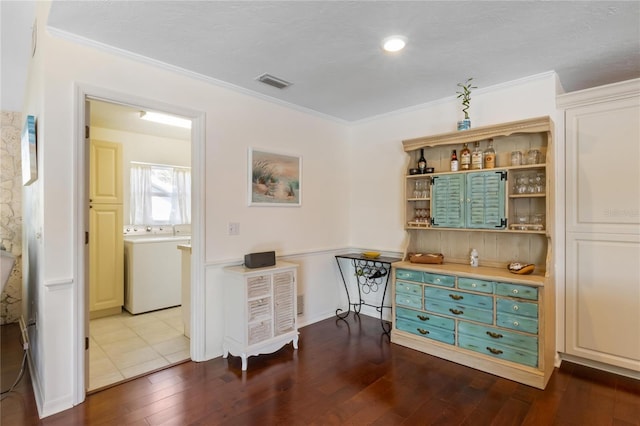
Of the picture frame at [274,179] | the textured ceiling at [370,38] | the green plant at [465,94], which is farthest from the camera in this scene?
the picture frame at [274,179]

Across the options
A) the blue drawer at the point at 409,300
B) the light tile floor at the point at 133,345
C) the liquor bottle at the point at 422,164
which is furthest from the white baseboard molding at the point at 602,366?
the light tile floor at the point at 133,345

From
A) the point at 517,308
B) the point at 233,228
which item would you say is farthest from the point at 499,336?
the point at 233,228

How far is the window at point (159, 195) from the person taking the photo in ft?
15.5

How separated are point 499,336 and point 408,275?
0.88 m

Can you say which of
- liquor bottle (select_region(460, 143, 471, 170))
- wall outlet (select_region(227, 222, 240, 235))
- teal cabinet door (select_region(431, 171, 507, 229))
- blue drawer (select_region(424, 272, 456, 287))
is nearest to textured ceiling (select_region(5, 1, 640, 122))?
→ liquor bottle (select_region(460, 143, 471, 170))

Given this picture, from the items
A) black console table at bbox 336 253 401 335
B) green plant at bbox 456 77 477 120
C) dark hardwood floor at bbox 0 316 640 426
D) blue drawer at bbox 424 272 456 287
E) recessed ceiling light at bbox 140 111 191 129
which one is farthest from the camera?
recessed ceiling light at bbox 140 111 191 129

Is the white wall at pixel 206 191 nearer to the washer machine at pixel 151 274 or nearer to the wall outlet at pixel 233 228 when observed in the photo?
the wall outlet at pixel 233 228

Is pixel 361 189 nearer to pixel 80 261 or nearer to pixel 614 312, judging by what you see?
pixel 614 312

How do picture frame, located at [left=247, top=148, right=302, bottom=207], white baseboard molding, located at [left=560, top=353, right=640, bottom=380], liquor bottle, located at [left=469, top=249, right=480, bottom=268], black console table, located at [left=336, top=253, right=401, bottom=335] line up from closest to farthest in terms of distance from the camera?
white baseboard molding, located at [left=560, top=353, right=640, bottom=380]
liquor bottle, located at [left=469, top=249, right=480, bottom=268]
picture frame, located at [left=247, top=148, right=302, bottom=207]
black console table, located at [left=336, top=253, right=401, bottom=335]

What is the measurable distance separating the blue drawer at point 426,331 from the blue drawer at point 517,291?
0.59 metres

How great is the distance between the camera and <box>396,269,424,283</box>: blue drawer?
311 cm

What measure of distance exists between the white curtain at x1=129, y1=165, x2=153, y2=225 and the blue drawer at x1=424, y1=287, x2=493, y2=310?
3.96 metres

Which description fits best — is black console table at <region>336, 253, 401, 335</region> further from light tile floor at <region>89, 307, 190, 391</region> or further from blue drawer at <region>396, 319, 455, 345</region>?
light tile floor at <region>89, 307, 190, 391</region>

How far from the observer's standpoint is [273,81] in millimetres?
3008
